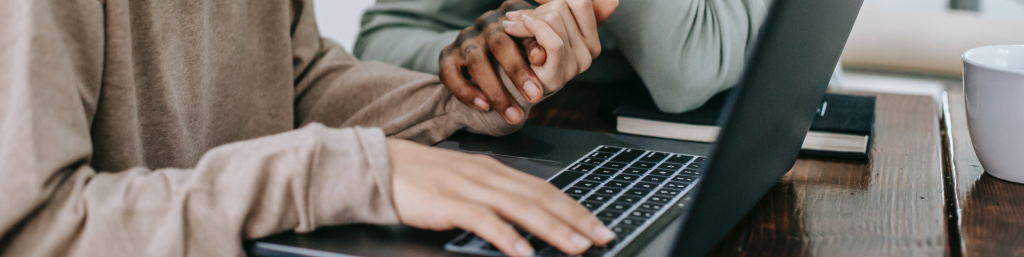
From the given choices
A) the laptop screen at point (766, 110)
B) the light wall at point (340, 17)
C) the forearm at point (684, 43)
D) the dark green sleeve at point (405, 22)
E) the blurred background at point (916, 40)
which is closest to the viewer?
the laptop screen at point (766, 110)

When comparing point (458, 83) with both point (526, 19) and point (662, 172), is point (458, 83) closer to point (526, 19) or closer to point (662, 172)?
point (526, 19)

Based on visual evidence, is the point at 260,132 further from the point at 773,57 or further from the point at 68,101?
the point at 773,57

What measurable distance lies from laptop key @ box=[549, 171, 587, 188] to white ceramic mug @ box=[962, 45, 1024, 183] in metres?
0.31

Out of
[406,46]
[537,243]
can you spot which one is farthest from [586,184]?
[406,46]

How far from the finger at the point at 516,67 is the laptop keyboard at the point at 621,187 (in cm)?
8

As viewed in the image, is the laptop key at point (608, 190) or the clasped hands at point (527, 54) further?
the clasped hands at point (527, 54)

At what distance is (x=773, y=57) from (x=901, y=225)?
23 centimetres

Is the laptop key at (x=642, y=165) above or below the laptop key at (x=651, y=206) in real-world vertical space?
below

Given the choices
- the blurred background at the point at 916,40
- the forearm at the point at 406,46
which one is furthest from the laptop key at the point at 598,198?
the blurred background at the point at 916,40

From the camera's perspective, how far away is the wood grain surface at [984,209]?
44 centimetres

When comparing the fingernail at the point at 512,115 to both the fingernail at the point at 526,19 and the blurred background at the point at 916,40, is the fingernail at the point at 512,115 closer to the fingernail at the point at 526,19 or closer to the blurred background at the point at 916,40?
the fingernail at the point at 526,19

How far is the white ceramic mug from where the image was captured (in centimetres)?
51

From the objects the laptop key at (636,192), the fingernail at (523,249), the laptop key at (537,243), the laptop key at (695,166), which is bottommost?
the laptop key at (695,166)

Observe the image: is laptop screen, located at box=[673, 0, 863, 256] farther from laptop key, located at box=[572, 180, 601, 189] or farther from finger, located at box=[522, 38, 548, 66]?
finger, located at box=[522, 38, 548, 66]
